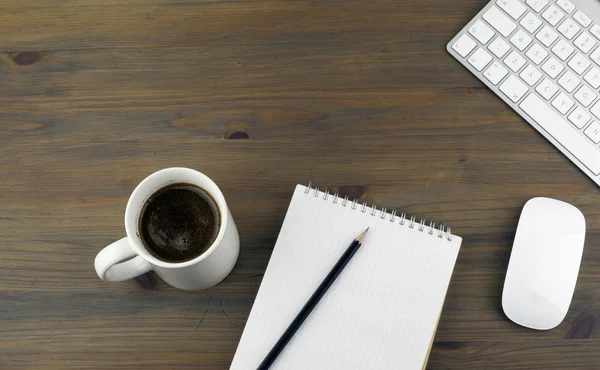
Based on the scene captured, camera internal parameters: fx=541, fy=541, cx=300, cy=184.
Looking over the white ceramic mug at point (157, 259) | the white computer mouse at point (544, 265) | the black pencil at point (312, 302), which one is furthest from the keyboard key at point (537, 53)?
the white ceramic mug at point (157, 259)

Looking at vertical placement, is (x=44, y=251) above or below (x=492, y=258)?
below

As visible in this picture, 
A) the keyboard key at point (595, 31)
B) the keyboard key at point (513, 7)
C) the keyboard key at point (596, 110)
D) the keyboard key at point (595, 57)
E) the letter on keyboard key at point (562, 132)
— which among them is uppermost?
the keyboard key at point (595, 31)

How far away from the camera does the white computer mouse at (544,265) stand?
581 millimetres

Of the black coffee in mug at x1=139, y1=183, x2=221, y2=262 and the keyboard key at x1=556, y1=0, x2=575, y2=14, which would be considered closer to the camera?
the black coffee in mug at x1=139, y1=183, x2=221, y2=262

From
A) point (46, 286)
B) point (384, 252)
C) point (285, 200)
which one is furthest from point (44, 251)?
point (384, 252)

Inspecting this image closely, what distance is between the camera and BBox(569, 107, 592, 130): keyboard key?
2.04 feet

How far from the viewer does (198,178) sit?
52 cm

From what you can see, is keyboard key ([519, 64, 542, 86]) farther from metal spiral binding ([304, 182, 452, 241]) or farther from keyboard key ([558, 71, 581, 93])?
metal spiral binding ([304, 182, 452, 241])

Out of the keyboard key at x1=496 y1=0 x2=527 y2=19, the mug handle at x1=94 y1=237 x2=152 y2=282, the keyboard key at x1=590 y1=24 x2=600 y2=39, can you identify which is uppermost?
the keyboard key at x1=590 y1=24 x2=600 y2=39

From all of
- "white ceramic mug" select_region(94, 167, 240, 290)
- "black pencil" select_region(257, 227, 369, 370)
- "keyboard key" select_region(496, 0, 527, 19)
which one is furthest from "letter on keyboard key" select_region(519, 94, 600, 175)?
"white ceramic mug" select_region(94, 167, 240, 290)

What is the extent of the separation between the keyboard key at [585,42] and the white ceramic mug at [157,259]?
1.50 ft

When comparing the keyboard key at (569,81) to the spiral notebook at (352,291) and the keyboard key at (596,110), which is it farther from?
the spiral notebook at (352,291)

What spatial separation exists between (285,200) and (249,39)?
0.21 metres

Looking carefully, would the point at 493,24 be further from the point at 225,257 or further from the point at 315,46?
the point at 225,257
